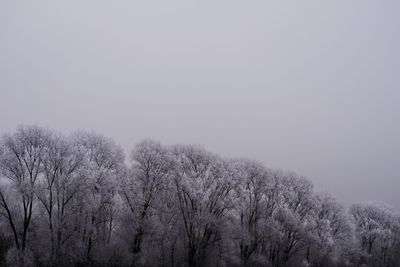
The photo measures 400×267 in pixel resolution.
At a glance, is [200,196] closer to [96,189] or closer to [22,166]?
[96,189]

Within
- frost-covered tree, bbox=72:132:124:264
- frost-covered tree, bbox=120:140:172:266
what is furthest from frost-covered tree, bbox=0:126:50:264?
frost-covered tree, bbox=120:140:172:266

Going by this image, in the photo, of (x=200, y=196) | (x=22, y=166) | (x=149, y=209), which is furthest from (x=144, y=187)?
(x=22, y=166)

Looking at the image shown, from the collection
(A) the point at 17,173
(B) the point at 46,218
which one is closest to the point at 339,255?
(B) the point at 46,218

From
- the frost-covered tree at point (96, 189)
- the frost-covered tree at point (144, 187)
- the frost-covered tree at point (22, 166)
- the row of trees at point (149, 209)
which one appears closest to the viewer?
the frost-covered tree at point (22, 166)

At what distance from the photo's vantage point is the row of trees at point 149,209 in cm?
4284

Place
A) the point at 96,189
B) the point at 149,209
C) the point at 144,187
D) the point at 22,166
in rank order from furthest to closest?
the point at 144,187
the point at 149,209
the point at 96,189
the point at 22,166

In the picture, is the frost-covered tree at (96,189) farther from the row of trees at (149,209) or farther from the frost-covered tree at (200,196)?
the frost-covered tree at (200,196)

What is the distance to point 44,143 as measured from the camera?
4378cm

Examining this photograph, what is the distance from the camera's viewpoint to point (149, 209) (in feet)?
162

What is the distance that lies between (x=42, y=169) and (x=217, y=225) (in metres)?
23.1

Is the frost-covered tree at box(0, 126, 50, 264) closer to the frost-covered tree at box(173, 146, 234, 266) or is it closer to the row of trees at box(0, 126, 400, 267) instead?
the row of trees at box(0, 126, 400, 267)

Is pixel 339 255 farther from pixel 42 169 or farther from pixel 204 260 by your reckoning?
pixel 42 169

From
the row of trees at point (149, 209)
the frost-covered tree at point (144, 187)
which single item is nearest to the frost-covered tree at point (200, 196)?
the row of trees at point (149, 209)

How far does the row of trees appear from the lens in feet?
141
